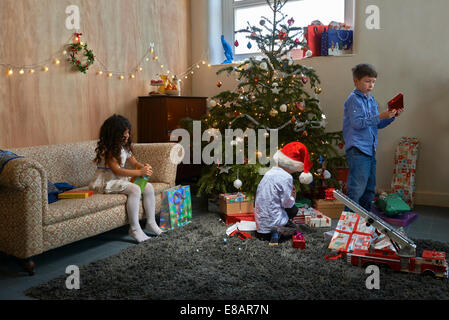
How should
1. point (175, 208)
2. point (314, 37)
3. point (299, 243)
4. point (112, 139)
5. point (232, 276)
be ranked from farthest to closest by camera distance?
point (314, 37) < point (175, 208) < point (112, 139) < point (299, 243) < point (232, 276)

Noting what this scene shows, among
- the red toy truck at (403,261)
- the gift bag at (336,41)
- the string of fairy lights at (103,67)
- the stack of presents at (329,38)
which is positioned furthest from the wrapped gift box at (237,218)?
the gift bag at (336,41)

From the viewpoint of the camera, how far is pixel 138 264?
9.04ft

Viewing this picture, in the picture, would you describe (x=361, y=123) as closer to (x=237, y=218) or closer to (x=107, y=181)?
(x=237, y=218)

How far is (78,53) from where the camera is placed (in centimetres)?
408

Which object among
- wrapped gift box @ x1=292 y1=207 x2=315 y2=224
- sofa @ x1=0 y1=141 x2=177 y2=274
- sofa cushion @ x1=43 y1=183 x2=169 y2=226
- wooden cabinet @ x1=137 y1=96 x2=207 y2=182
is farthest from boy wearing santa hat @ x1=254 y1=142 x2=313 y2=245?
wooden cabinet @ x1=137 y1=96 x2=207 y2=182

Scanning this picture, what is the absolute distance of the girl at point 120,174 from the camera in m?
3.35

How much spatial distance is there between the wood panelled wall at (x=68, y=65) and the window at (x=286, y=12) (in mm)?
852

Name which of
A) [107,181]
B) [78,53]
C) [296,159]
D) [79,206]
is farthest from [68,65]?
[296,159]

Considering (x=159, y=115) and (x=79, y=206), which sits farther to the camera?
(x=159, y=115)

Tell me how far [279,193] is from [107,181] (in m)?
1.45

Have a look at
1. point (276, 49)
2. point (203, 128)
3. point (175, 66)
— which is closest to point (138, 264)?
point (203, 128)

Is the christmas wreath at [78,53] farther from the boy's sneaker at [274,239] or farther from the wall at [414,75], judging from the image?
the wall at [414,75]

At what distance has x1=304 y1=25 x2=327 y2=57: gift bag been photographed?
5121 mm

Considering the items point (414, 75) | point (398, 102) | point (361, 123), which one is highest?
point (414, 75)
